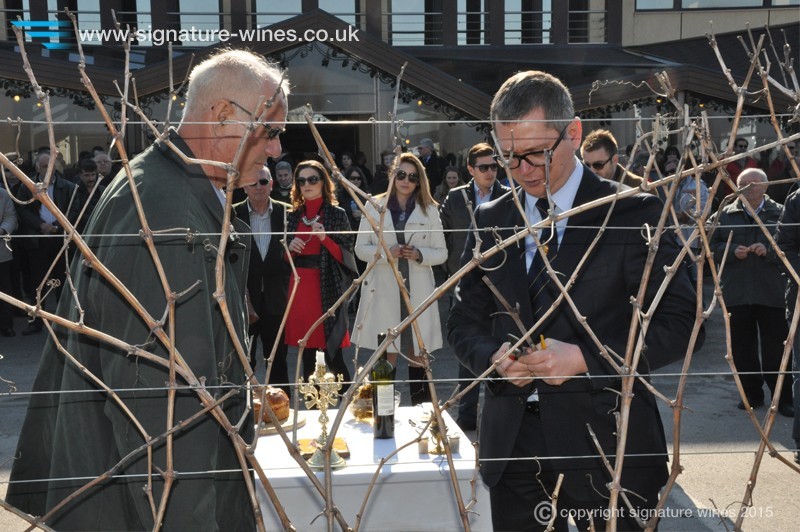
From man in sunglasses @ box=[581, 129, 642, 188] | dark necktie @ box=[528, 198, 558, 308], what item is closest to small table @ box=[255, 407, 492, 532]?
dark necktie @ box=[528, 198, 558, 308]

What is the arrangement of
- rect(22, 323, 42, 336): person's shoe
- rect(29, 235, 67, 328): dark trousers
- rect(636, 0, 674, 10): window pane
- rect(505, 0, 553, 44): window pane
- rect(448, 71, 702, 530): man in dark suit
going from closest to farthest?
rect(448, 71, 702, 530): man in dark suit, rect(22, 323, 42, 336): person's shoe, rect(29, 235, 67, 328): dark trousers, rect(505, 0, 553, 44): window pane, rect(636, 0, 674, 10): window pane

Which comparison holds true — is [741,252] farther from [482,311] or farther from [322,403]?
[482,311]

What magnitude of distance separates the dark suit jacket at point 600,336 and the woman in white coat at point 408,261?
2938 millimetres

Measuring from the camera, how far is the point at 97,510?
1.80 metres

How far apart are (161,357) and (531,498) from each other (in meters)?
1.20

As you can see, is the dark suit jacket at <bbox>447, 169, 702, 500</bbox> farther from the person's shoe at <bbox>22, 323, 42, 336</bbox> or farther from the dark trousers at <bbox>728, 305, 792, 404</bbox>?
the dark trousers at <bbox>728, 305, 792, 404</bbox>

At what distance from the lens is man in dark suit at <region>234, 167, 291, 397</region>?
217 inches

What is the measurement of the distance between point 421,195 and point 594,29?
438 inches

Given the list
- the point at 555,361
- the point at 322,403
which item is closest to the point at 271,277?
the point at 322,403

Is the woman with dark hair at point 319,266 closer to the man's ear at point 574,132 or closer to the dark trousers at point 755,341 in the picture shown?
the dark trousers at point 755,341

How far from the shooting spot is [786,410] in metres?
5.67

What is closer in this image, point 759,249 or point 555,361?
point 555,361

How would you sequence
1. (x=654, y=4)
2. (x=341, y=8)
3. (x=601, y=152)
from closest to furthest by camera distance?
(x=601, y=152), (x=341, y=8), (x=654, y=4)

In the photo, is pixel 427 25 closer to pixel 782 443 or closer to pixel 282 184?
pixel 282 184
